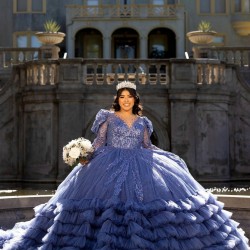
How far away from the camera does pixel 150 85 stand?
55.6 feet

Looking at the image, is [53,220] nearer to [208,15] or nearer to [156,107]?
[156,107]

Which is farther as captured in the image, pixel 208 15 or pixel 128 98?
pixel 208 15

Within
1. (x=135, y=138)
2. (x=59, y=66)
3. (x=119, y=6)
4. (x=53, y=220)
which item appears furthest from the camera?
(x=119, y=6)

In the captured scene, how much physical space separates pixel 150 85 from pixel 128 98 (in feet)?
32.9

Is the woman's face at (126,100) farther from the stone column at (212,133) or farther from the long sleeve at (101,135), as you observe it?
the stone column at (212,133)

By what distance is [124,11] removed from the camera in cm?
3109

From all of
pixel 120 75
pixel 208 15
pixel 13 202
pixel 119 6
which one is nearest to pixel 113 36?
pixel 119 6

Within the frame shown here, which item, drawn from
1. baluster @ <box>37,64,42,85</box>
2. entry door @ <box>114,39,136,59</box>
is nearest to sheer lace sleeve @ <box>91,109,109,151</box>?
baluster @ <box>37,64,42,85</box>

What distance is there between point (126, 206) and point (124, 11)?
25.8 metres

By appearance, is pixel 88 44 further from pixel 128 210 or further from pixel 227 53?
pixel 128 210

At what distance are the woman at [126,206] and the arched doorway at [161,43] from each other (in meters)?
25.8

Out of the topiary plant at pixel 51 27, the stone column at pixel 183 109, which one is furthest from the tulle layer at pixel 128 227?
the topiary plant at pixel 51 27

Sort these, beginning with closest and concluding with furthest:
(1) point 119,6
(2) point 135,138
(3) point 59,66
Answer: (2) point 135,138
(3) point 59,66
(1) point 119,6

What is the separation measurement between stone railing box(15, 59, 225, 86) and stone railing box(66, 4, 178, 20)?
46.2 ft
